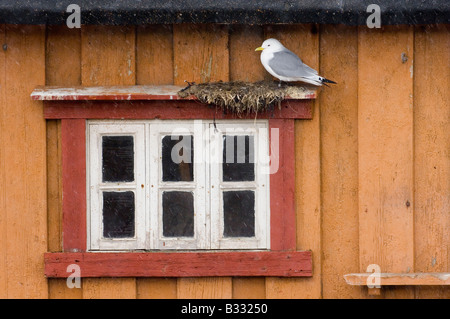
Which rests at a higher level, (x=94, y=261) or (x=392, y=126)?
(x=392, y=126)

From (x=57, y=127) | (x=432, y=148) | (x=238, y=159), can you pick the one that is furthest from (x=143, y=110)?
(x=432, y=148)

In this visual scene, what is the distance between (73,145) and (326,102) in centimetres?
166

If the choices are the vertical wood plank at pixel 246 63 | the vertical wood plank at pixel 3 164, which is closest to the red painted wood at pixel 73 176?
the vertical wood plank at pixel 3 164

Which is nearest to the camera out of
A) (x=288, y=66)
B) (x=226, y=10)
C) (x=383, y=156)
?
(x=226, y=10)

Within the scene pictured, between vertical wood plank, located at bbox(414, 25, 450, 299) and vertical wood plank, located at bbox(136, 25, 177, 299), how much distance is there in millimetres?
1598

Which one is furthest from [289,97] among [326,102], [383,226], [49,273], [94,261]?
[49,273]

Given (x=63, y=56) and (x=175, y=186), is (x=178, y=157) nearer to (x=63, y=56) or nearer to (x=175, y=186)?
(x=175, y=186)

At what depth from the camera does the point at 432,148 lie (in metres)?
4.44

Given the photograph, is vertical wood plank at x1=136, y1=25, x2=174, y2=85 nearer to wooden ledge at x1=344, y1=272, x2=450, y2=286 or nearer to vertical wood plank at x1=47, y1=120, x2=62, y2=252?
vertical wood plank at x1=47, y1=120, x2=62, y2=252

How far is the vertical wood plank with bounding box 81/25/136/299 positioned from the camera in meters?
4.50

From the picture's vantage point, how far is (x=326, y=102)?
4.48m

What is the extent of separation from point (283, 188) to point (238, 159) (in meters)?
0.35

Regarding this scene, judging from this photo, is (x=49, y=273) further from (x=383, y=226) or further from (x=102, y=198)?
(x=383, y=226)

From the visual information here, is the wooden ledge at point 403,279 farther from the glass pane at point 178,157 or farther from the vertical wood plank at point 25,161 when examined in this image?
the vertical wood plank at point 25,161
